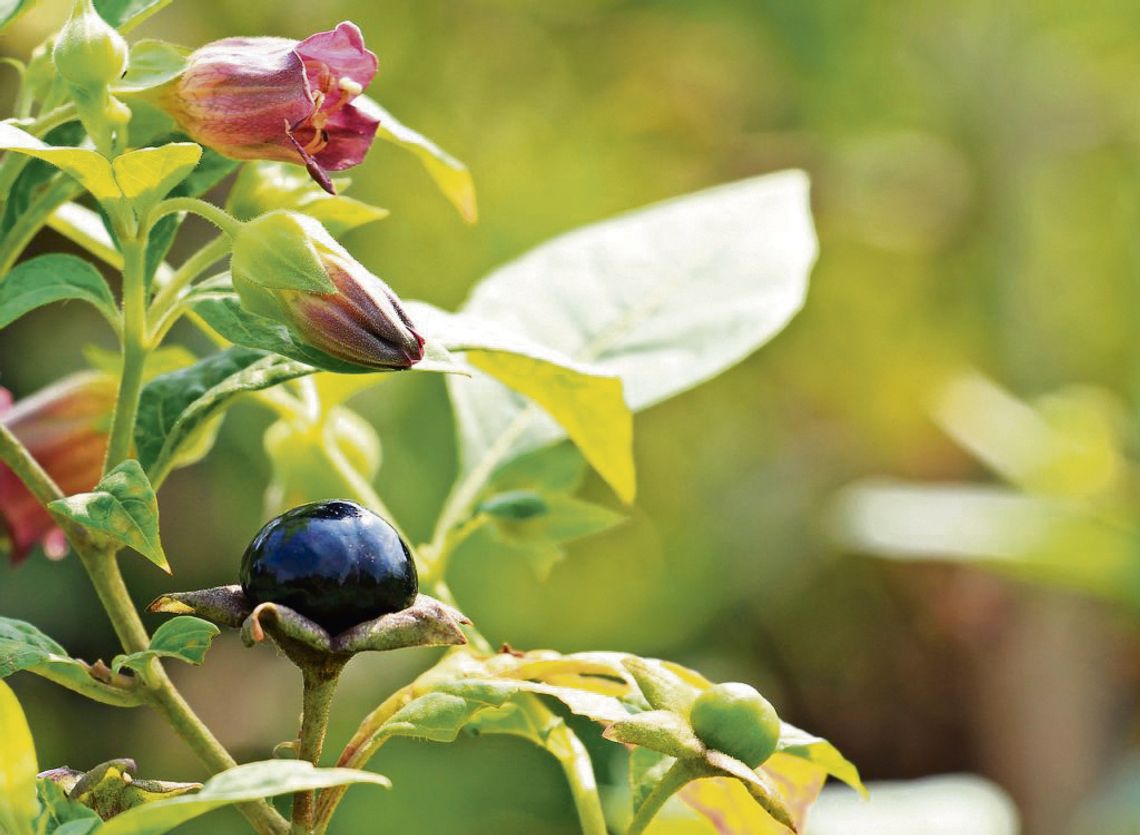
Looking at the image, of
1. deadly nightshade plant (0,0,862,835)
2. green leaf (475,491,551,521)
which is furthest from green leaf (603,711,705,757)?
green leaf (475,491,551,521)

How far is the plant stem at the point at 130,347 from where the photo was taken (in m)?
0.45

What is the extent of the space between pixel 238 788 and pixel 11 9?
0.28 meters

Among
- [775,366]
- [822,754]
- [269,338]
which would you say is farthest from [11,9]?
[775,366]

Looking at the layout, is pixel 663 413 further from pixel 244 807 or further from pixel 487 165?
pixel 244 807

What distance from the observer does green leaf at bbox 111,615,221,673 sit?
41 centimetres

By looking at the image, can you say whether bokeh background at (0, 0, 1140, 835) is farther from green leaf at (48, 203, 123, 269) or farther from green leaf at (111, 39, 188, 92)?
green leaf at (111, 39, 188, 92)

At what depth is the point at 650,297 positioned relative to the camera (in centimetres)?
77

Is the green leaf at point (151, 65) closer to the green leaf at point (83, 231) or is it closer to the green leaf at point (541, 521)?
the green leaf at point (83, 231)

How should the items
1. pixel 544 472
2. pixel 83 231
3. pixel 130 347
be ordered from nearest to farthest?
1. pixel 130 347
2. pixel 83 231
3. pixel 544 472

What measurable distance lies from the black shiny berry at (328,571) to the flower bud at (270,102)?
105mm

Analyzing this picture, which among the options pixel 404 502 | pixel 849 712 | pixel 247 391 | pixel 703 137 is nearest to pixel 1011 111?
pixel 703 137

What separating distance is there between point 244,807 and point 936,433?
276 cm

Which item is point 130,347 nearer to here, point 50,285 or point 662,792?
point 50,285

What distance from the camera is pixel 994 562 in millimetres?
2111
